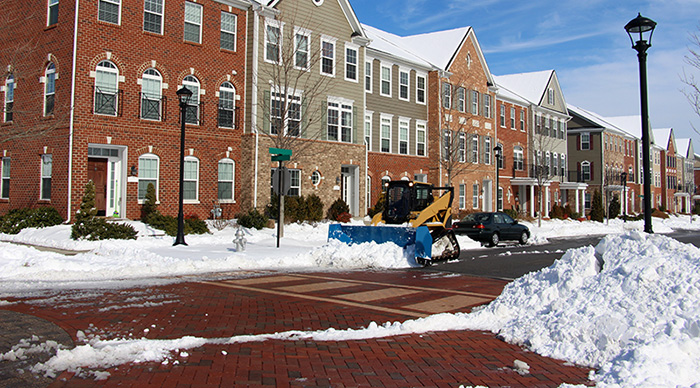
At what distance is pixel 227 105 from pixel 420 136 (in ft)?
48.9

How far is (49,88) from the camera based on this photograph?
2220 centimetres

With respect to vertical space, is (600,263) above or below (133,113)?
below

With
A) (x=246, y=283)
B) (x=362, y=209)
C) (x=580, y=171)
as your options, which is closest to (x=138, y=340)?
(x=246, y=283)

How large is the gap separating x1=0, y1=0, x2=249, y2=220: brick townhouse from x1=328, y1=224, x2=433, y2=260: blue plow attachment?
963 centimetres

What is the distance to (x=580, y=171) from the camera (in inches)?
2402

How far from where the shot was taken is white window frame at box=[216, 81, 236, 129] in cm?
2513

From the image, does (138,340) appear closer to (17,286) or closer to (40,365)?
(40,365)

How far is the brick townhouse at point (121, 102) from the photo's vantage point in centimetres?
2109

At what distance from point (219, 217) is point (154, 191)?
3.29 meters

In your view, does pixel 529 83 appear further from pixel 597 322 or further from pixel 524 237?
pixel 597 322

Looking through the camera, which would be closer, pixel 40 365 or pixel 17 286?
pixel 40 365

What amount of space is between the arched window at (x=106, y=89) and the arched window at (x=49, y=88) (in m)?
1.95

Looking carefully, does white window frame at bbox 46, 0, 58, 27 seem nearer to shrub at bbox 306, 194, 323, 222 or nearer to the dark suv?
shrub at bbox 306, 194, 323, 222

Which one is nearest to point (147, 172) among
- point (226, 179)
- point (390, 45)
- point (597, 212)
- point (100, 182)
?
point (100, 182)
